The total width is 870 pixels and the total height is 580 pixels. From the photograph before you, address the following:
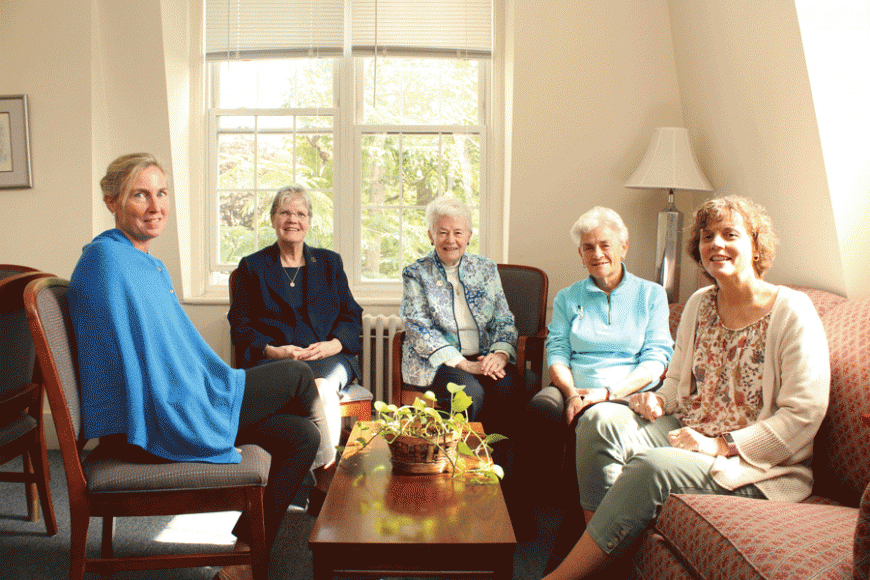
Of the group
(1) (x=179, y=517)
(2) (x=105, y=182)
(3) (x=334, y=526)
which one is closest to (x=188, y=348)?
(2) (x=105, y=182)

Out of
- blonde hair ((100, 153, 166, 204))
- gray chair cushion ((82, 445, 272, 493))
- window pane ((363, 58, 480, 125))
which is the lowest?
gray chair cushion ((82, 445, 272, 493))

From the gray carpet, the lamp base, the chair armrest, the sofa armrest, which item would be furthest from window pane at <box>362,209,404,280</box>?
the sofa armrest

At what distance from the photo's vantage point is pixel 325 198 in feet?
12.7

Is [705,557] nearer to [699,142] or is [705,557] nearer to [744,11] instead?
[744,11]

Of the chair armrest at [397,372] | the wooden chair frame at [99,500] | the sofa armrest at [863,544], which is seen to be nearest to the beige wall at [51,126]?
the chair armrest at [397,372]

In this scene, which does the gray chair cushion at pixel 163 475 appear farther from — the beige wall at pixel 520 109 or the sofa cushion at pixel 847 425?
the beige wall at pixel 520 109

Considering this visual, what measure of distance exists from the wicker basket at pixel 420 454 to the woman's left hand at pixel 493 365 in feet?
3.11

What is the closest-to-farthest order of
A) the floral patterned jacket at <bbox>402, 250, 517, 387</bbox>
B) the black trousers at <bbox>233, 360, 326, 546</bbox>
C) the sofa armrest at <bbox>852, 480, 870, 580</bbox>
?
the sofa armrest at <bbox>852, 480, 870, 580</bbox> → the black trousers at <bbox>233, 360, 326, 546</bbox> → the floral patterned jacket at <bbox>402, 250, 517, 387</bbox>

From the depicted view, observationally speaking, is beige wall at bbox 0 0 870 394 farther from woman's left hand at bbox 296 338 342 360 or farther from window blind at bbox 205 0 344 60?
woman's left hand at bbox 296 338 342 360

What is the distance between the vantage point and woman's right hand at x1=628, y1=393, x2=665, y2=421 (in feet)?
7.12

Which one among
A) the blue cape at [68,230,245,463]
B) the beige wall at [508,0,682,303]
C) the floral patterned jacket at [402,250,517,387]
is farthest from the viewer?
the beige wall at [508,0,682,303]

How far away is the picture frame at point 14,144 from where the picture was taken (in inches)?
136

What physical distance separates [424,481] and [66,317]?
106 cm

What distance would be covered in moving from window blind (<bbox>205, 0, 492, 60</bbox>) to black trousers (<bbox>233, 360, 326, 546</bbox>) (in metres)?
2.20
